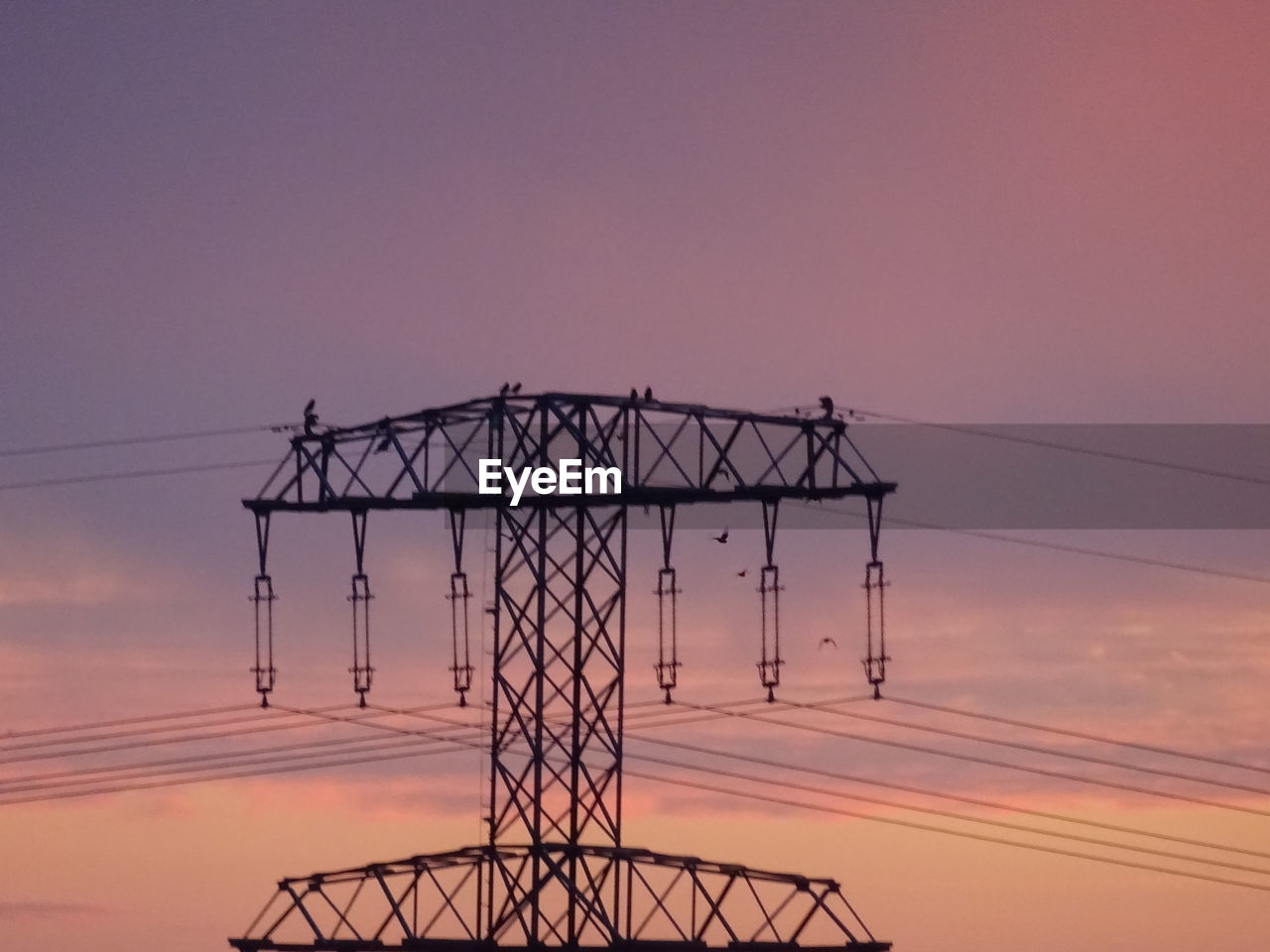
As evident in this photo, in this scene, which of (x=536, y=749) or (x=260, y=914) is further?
(x=260, y=914)

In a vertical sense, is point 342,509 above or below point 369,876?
above

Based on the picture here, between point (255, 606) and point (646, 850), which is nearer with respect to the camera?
point (646, 850)

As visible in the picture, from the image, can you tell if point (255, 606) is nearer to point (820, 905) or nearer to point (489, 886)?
point (489, 886)

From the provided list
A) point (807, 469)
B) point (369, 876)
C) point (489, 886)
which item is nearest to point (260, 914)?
point (369, 876)

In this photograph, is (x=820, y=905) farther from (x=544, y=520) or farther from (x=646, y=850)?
(x=544, y=520)

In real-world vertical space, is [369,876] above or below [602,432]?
below

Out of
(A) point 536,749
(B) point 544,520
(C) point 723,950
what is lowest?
(C) point 723,950

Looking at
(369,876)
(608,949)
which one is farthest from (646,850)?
(369,876)

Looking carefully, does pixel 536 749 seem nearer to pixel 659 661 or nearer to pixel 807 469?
pixel 659 661
